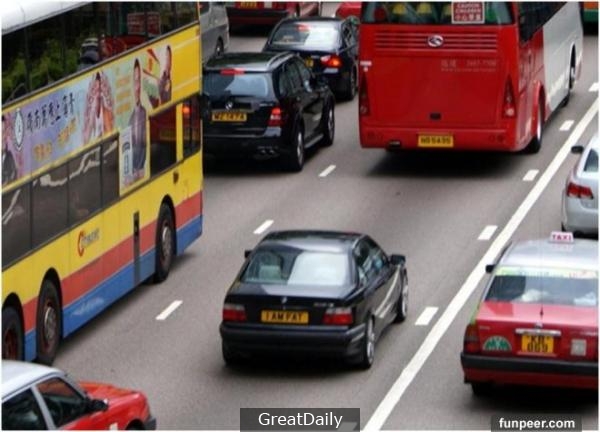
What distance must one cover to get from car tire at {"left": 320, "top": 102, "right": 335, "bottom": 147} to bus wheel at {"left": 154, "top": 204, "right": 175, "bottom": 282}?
26.9 ft

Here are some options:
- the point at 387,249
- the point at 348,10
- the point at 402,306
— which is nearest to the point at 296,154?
the point at 387,249

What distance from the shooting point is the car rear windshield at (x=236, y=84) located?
3172cm

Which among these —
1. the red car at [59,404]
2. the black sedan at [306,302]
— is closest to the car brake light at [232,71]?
the black sedan at [306,302]

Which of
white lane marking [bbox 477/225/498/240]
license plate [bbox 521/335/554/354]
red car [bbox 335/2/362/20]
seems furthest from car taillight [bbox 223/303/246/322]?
red car [bbox 335/2/362/20]

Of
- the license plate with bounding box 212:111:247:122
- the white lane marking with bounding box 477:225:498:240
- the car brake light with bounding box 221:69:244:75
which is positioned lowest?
the white lane marking with bounding box 477:225:498:240

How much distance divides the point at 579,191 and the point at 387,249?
8.95 ft

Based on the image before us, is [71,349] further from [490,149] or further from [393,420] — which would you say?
[490,149]

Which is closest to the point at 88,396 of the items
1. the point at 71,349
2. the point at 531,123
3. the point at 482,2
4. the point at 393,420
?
the point at 393,420

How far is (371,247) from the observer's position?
74.0ft

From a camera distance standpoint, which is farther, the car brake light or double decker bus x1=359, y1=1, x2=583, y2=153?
the car brake light

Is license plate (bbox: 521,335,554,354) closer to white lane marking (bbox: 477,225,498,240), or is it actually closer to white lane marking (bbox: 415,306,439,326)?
white lane marking (bbox: 415,306,439,326)

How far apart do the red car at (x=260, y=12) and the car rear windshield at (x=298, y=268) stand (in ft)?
80.6

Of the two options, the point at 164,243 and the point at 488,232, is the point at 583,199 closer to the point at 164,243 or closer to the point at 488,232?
the point at 488,232

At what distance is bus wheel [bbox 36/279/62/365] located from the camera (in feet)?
70.2
